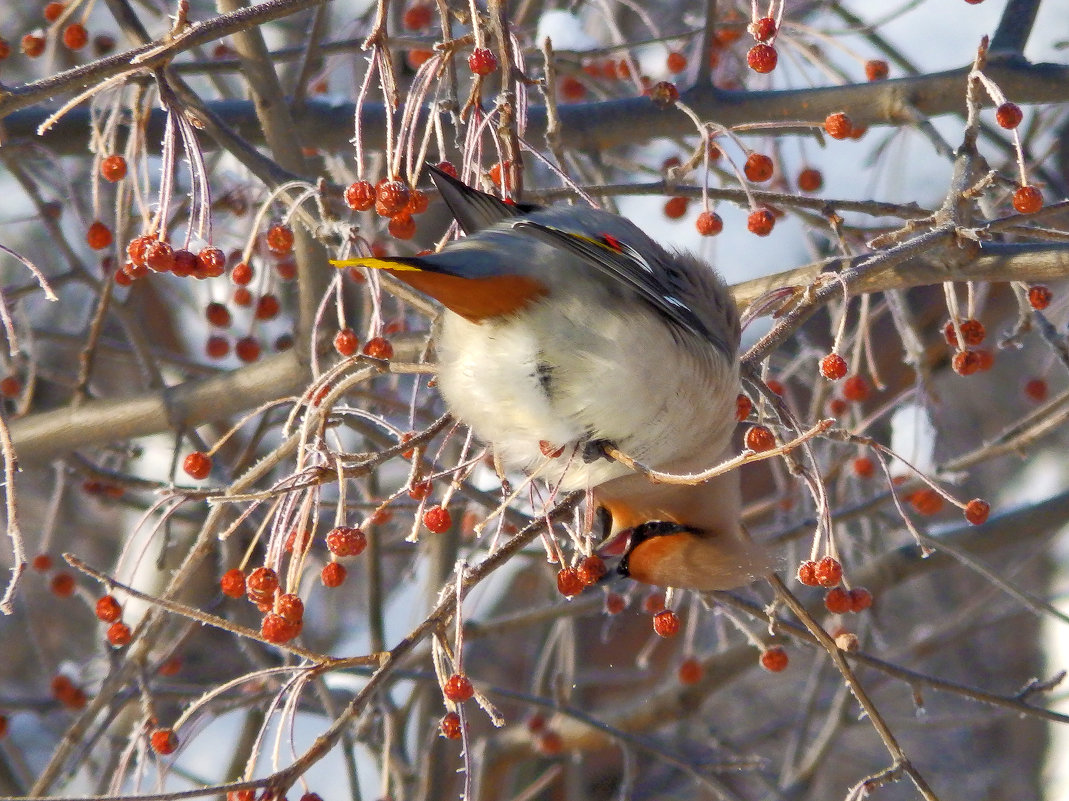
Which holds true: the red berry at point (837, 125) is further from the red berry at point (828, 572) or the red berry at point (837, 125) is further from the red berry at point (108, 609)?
the red berry at point (108, 609)

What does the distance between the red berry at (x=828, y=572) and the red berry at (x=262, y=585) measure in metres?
0.90

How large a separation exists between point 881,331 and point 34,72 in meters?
4.69

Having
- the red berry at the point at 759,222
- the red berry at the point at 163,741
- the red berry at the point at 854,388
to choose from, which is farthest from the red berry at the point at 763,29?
the red berry at the point at 163,741

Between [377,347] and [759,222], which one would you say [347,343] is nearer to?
[377,347]

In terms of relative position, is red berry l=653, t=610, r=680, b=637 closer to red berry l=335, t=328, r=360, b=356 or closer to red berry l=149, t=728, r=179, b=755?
red berry l=335, t=328, r=360, b=356

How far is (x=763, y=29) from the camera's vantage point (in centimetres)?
233

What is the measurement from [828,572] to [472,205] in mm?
918

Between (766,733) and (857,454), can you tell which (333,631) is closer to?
(766,733)

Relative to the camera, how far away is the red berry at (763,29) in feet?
7.53

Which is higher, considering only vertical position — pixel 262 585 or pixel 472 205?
pixel 472 205

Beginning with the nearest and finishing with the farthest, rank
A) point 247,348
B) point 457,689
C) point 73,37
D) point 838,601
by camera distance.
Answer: point 457,689 → point 838,601 → point 73,37 → point 247,348

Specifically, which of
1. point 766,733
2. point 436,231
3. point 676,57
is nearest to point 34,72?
point 436,231

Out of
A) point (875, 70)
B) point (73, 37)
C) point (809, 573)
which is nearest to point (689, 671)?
point (809, 573)

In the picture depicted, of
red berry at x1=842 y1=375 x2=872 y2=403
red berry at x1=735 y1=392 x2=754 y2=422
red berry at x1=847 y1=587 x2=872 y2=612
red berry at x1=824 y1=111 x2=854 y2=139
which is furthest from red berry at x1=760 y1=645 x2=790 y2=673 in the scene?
red berry at x1=824 y1=111 x2=854 y2=139
